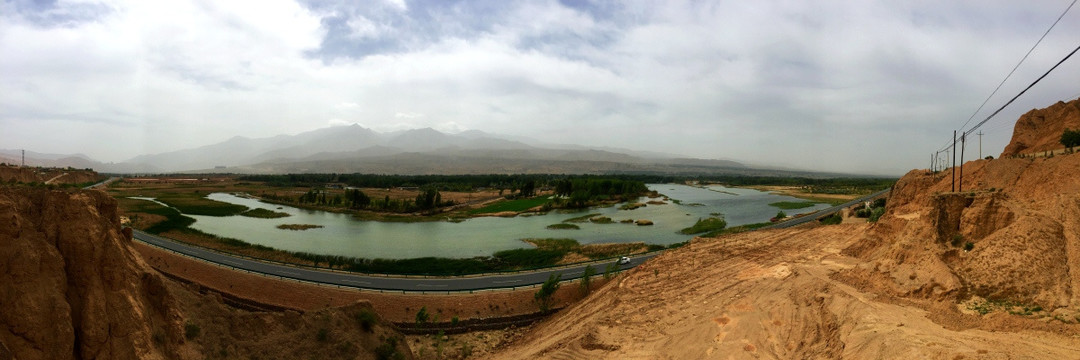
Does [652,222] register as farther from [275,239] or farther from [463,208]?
[275,239]

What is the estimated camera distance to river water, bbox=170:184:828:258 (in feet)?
166

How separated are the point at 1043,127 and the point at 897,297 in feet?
99.9

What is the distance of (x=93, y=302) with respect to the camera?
1047 cm

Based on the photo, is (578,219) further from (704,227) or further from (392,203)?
(392,203)

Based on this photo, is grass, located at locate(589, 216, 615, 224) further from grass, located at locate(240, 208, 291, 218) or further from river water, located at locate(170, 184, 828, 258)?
grass, located at locate(240, 208, 291, 218)

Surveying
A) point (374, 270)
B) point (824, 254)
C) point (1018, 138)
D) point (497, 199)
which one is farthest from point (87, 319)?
point (497, 199)

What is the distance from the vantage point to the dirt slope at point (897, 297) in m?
12.6

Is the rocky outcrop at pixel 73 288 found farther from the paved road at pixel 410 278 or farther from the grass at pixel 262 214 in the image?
the grass at pixel 262 214

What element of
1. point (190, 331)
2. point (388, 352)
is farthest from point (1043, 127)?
point (190, 331)

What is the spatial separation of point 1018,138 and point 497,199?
8352 cm

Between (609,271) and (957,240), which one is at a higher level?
(957,240)

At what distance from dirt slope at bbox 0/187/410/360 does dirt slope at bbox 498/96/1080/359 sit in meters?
11.3

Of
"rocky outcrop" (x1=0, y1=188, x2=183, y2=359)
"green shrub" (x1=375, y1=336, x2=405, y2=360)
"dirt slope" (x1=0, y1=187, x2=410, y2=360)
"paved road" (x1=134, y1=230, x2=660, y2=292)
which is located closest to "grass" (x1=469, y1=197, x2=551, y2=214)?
"paved road" (x1=134, y1=230, x2=660, y2=292)

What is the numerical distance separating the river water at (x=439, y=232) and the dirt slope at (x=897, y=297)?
26.4 meters
